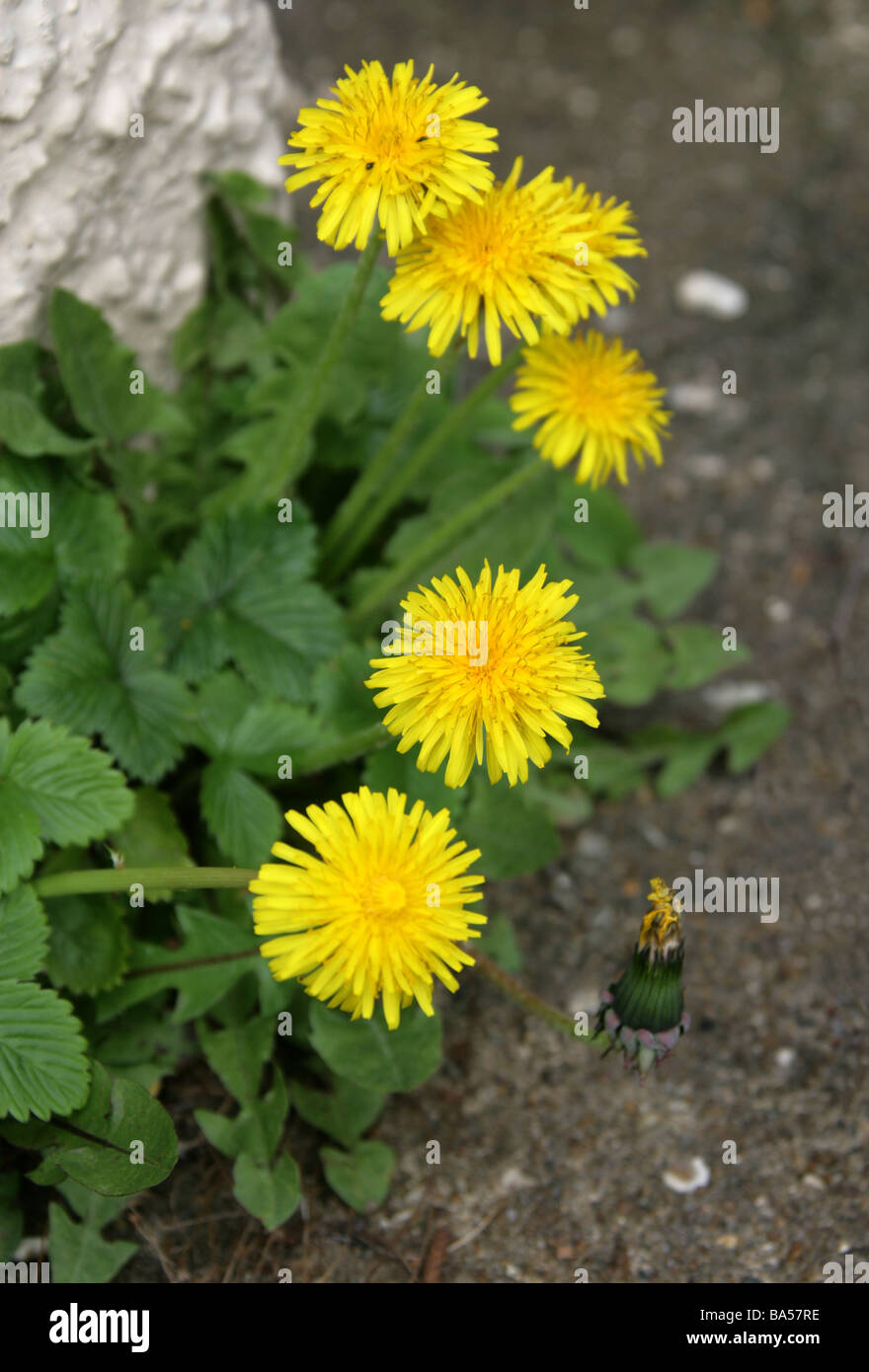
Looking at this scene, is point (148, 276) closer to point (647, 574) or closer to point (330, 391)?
point (330, 391)

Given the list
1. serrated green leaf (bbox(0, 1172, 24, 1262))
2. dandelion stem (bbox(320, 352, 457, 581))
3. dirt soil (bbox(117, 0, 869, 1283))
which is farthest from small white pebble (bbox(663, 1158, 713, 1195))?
dandelion stem (bbox(320, 352, 457, 581))

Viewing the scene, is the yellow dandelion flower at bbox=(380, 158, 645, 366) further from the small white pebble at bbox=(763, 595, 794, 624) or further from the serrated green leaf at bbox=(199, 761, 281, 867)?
the small white pebble at bbox=(763, 595, 794, 624)

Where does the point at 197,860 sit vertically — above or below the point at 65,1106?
above

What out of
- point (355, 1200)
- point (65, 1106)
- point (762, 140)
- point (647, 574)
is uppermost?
point (762, 140)

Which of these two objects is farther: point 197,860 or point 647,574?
point 647,574

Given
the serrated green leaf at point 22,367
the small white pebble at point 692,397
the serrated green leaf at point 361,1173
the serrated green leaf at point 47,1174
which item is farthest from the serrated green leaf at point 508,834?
the small white pebble at point 692,397

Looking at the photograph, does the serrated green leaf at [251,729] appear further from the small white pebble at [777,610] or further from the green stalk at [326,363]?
the small white pebble at [777,610]
